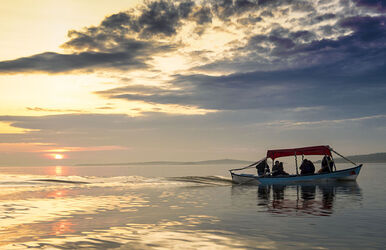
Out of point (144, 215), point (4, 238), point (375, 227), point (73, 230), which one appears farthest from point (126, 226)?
point (375, 227)

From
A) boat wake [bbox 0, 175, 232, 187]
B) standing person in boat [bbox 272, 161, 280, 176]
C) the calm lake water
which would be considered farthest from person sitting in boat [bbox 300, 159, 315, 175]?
the calm lake water

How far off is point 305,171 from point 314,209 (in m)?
20.8

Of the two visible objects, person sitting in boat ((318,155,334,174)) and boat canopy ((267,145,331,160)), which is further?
boat canopy ((267,145,331,160))

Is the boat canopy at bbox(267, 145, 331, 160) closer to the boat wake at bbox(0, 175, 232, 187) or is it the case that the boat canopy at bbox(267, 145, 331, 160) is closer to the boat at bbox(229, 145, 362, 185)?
the boat at bbox(229, 145, 362, 185)

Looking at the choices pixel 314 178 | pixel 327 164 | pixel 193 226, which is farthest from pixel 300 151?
pixel 193 226

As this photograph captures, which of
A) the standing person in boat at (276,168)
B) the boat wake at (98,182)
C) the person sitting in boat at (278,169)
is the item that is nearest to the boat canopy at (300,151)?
the standing person in boat at (276,168)

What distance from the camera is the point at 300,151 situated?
140 ft

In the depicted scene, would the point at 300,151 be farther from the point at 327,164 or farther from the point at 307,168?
the point at 327,164

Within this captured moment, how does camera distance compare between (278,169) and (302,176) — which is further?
(278,169)

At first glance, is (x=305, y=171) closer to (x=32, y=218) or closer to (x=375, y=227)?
(x=375, y=227)

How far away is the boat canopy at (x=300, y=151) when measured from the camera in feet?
136

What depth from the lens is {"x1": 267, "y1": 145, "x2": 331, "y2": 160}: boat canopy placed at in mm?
41419

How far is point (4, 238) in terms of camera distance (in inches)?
514

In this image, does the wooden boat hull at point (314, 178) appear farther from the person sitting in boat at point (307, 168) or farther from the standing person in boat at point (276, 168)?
the standing person in boat at point (276, 168)
